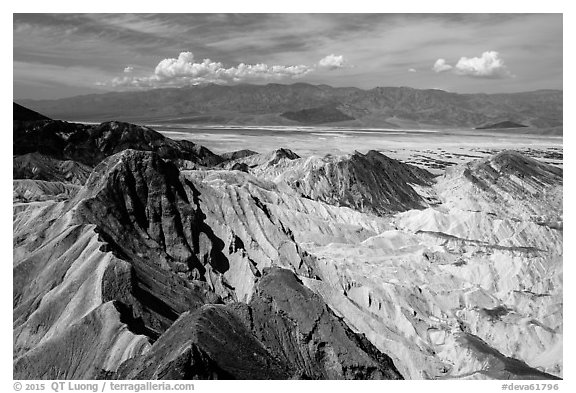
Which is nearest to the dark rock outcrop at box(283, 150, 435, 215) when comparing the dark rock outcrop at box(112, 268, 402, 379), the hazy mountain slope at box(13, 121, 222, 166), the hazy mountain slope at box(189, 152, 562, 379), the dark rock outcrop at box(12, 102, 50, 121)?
the hazy mountain slope at box(189, 152, 562, 379)

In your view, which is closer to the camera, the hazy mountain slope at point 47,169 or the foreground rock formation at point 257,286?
the foreground rock formation at point 257,286

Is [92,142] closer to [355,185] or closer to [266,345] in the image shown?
[355,185]

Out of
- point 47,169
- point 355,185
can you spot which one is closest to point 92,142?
point 47,169

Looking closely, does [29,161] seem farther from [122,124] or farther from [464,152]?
[464,152]

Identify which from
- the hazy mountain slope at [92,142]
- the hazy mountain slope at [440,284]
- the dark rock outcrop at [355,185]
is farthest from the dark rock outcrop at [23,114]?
the hazy mountain slope at [440,284]

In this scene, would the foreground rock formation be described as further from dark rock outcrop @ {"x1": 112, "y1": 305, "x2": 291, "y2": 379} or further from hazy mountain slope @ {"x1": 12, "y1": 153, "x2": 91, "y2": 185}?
hazy mountain slope @ {"x1": 12, "y1": 153, "x2": 91, "y2": 185}

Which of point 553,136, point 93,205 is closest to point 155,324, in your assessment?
point 93,205

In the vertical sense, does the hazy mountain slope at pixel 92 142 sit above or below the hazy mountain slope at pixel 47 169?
above

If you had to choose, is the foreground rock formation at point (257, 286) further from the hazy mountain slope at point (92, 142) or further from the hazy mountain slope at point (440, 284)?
the hazy mountain slope at point (92, 142)

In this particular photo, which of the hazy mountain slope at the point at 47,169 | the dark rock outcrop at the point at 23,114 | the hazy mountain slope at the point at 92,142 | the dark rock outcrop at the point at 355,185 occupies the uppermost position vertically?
the dark rock outcrop at the point at 23,114
